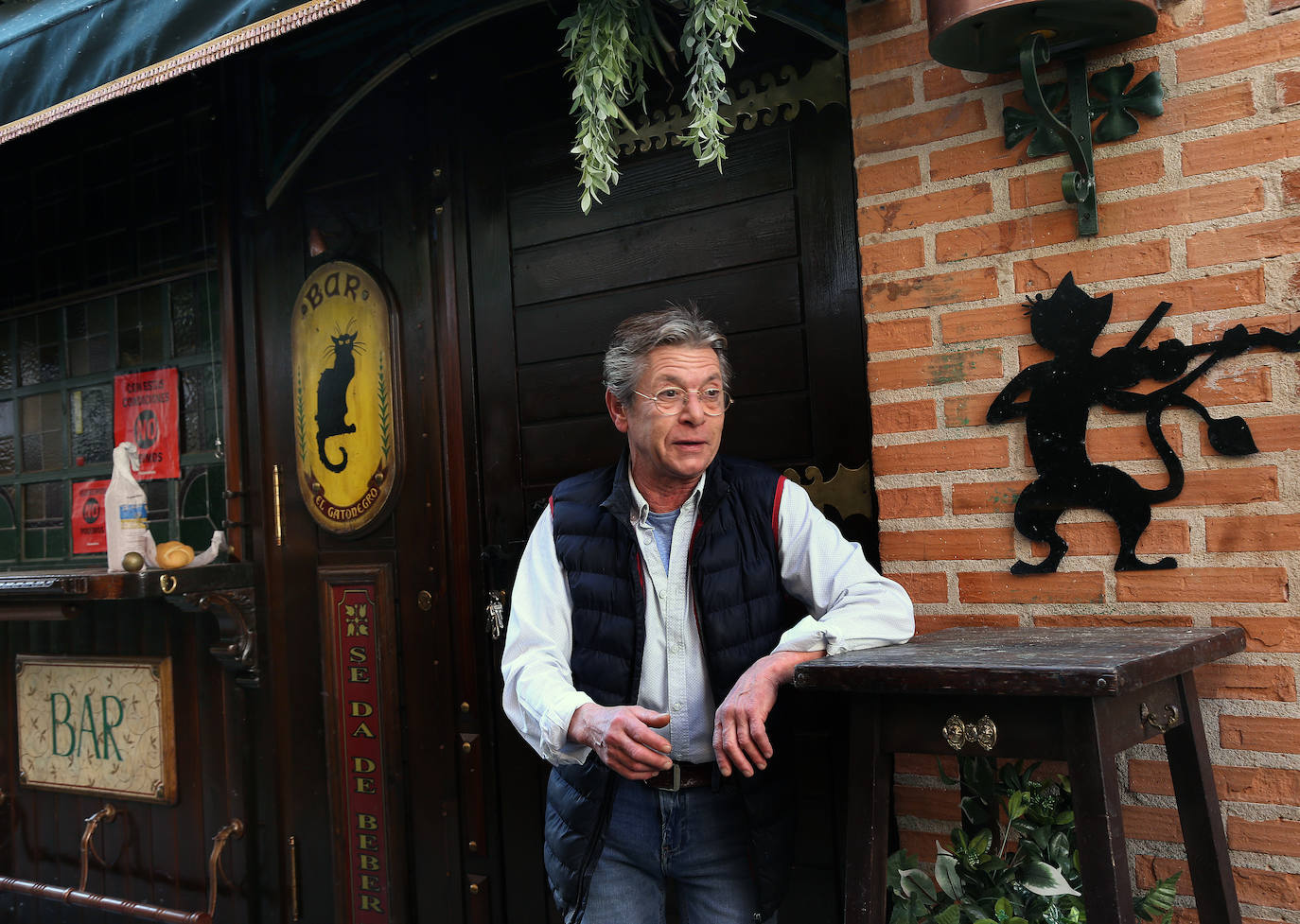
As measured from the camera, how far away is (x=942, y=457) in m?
2.12

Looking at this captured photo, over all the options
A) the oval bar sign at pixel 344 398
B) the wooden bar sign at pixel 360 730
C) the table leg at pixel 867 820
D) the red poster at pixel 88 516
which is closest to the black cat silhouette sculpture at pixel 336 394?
the oval bar sign at pixel 344 398

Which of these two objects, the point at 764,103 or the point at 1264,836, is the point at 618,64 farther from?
the point at 1264,836

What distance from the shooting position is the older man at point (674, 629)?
2.09m

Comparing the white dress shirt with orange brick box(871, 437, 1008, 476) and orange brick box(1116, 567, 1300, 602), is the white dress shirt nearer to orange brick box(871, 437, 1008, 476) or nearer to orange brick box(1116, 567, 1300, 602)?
orange brick box(871, 437, 1008, 476)

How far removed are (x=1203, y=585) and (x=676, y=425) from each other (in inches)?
39.9

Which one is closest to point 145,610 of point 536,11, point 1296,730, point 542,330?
point 542,330

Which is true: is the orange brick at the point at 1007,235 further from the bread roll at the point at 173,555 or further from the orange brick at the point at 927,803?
the bread roll at the point at 173,555

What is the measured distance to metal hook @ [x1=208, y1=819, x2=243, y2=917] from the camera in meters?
3.56

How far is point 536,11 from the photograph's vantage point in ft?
9.90

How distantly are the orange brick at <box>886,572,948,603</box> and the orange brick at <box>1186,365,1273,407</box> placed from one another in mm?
580

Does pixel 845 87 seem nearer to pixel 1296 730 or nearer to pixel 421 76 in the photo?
pixel 421 76

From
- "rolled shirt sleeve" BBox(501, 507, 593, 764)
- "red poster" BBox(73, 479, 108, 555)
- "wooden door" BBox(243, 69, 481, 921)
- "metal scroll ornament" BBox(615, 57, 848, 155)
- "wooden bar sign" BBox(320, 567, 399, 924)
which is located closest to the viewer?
"rolled shirt sleeve" BBox(501, 507, 593, 764)

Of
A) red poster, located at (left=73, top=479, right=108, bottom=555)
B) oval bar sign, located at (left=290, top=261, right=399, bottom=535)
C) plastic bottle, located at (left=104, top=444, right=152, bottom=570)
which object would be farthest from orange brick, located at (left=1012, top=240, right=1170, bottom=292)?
red poster, located at (left=73, top=479, right=108, bottom=555)

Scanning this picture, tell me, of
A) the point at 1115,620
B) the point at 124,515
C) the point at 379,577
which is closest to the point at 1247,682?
the point at 1115,620
